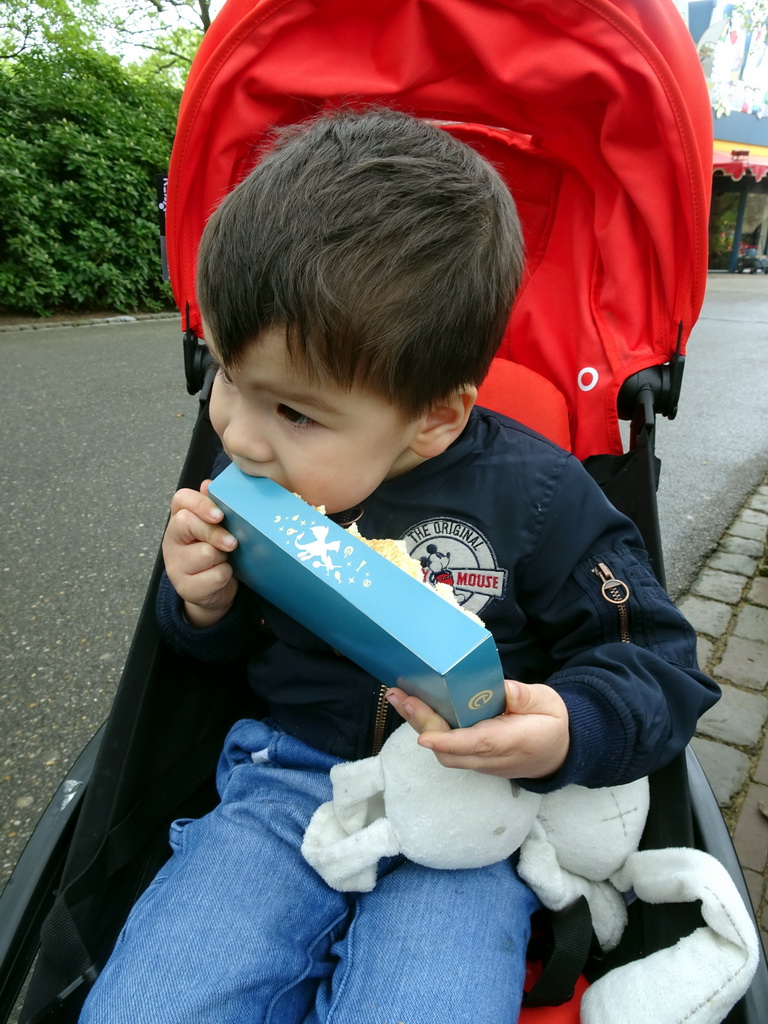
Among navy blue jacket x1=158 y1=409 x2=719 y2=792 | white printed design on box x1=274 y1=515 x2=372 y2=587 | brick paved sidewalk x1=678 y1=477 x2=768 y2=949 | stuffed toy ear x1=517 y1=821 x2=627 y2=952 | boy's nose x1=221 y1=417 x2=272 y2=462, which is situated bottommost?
brick paved sidewalk x1=678 y1=477 x2=768 y2=949

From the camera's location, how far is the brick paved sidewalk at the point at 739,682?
1.87 meters

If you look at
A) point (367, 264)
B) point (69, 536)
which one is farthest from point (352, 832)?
point (69, 536)

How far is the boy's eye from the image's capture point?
1.00 m

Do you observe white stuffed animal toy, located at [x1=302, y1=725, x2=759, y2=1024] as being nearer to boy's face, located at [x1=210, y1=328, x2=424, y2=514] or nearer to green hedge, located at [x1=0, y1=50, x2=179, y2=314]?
boy's face, located at [x1=210, y1=328, x2=424, y2=514]

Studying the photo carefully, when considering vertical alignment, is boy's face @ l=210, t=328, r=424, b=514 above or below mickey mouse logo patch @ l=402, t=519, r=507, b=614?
above

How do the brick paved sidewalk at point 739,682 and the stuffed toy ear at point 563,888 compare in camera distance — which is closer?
the stuffed toy ear at point 563,888

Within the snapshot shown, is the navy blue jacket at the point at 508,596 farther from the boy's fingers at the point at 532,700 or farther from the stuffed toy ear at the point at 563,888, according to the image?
the stuffed toy ear at the point at 563,888

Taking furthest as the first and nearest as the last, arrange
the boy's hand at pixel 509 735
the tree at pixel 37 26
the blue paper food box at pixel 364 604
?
1. the tree at pixel 37 26
2. the boy's hand at pixel 509 735
3. the blue paper food box at pixel 364 604

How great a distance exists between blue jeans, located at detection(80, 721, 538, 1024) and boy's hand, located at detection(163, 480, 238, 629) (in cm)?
34

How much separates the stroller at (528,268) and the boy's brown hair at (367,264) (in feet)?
1.33

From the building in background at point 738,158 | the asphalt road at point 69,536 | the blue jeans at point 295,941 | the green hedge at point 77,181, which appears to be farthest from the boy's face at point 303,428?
the building in background at point 738,158

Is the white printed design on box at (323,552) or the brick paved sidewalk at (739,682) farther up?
the white printed design on box at (323,552)

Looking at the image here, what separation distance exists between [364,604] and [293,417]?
34cm

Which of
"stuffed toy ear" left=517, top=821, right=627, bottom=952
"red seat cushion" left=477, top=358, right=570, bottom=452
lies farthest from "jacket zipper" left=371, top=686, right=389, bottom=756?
"red seat cushion" left=477, top=358, right=570, bottom=452
